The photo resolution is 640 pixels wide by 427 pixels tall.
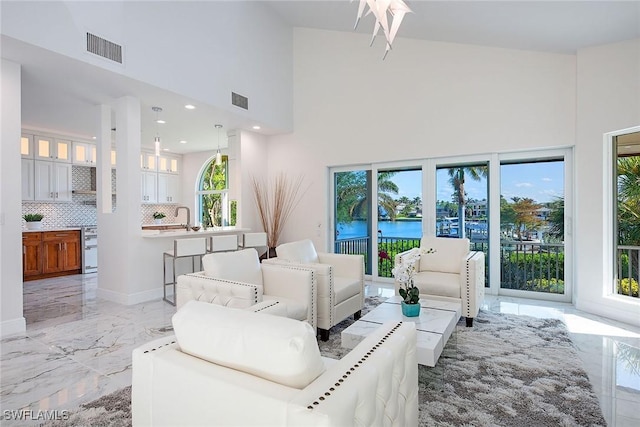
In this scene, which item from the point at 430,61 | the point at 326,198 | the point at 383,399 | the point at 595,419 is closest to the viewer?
the point at 383,399

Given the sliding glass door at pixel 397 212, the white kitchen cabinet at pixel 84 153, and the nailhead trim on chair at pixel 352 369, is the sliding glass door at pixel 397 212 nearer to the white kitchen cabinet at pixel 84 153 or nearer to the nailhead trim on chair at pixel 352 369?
the nailhead trim on chair at pixel 352 369

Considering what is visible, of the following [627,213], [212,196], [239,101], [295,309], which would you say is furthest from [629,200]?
[212,196]

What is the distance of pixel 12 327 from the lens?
3590mm

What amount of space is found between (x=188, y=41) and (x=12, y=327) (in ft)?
12.6

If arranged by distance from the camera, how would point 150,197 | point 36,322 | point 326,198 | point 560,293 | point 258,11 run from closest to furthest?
point 36,322 < point 560,293 < point 258,11 < point 326,198 < point 150,197

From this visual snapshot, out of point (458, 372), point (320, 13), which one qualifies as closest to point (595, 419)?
point (458, 372)

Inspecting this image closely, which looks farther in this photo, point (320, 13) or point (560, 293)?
point (320, 13)

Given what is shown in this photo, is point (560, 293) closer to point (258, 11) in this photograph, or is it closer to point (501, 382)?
point (501, 382)

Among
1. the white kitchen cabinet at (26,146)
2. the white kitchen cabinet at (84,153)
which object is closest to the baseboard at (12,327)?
the white kitchen cabinet at (26,146)

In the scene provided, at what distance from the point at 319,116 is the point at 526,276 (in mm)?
4195

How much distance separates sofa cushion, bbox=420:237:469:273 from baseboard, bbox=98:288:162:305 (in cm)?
372

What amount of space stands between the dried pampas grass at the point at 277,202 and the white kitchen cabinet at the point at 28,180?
13.6 feet

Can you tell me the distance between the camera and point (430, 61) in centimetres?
531

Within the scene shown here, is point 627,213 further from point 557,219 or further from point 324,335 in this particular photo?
point 324,335
